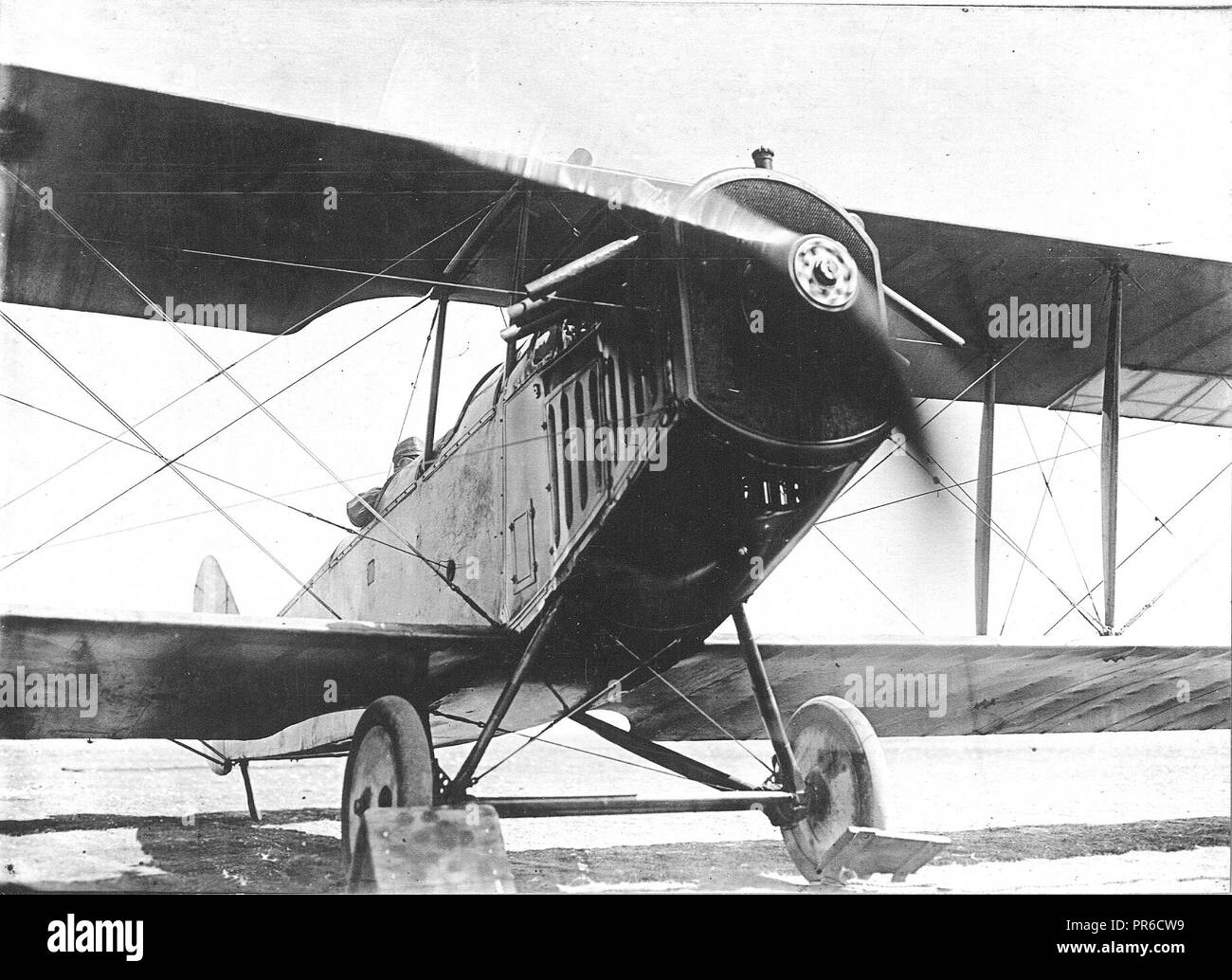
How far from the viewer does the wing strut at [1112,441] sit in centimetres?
580

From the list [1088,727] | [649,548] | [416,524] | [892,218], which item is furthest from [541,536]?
[1088,727]

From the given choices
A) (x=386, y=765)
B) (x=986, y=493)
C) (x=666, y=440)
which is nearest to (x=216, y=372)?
(x=386, y=765)

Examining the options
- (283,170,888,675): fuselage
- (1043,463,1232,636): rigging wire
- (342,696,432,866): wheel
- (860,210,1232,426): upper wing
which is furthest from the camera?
(1043,463,1232,636): rigging wire

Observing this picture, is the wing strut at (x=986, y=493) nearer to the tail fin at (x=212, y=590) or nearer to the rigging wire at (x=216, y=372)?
the rigging wire at (x=216, y=372)

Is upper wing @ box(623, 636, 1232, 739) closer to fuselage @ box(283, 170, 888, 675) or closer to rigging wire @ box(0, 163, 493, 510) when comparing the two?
fuselage @ box(283, 170, 888, 675)

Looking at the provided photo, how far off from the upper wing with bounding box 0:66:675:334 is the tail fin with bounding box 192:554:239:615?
4230 mm

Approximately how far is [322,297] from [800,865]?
3887 millimetres

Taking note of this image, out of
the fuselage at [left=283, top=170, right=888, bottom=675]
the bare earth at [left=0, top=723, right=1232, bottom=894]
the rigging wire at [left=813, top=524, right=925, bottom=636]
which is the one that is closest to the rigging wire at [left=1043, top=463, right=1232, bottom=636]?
the rigging wire at [left=813, top=524, right=925, bottom=636]

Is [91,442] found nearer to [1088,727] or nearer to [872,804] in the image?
[872,804]

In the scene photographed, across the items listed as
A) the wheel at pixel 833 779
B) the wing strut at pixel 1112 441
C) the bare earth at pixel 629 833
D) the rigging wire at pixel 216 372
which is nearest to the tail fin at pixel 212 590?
the bare earth at pixel 629 833

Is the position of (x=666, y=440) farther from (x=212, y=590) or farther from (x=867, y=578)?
(x=212, y=590)

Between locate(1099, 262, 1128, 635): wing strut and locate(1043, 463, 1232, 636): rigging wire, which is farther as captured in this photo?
locate(1043, 463, 1232, 636): rigging wire

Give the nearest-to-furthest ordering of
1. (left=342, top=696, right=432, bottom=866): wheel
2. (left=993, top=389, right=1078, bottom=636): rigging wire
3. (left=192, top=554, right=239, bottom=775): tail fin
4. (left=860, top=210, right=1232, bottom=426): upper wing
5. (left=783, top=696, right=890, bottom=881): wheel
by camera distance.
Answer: (left=342, top=696, right=432, bottom=866): wheel < (left=783, top=696, right=890, bottom=881): wheel < (left=860, top=210, right=1232, bottom=426): upper wing < (left=993, top=389, right=1078, bottom=636): rigging wire < (left=192, top=554, right=239, bottom=775): tail fin

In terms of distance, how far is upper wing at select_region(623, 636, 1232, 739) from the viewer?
594cm
